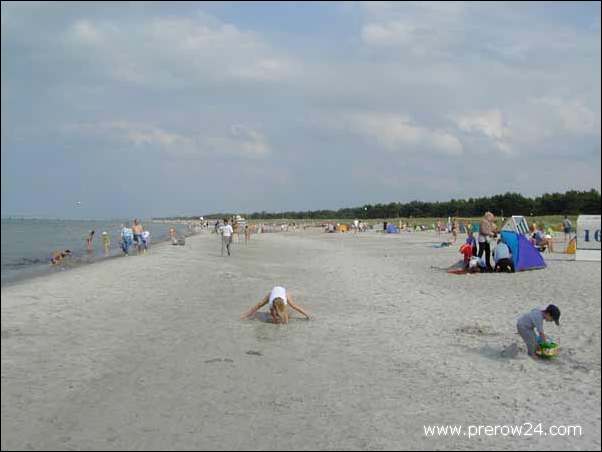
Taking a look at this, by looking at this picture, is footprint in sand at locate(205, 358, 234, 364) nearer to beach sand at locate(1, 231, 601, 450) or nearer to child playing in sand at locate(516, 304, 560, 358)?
beach sand at locate(1, 231, 601, 450)

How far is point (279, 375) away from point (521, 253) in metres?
12.2

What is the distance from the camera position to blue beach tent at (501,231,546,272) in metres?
16.4

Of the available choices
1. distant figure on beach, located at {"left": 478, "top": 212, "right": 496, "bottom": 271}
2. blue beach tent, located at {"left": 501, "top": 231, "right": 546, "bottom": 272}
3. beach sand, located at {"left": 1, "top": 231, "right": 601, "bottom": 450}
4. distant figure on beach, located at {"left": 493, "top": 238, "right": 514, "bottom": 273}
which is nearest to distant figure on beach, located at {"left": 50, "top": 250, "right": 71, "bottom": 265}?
beach sand, located at {"left": 1, "top": 231, "right": 601, "bottom": 450}

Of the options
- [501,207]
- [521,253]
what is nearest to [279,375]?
[521,253]

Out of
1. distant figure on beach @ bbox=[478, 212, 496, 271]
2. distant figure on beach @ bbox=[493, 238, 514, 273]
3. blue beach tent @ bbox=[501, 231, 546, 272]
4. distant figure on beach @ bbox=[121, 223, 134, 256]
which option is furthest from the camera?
distant figure on beach @ bbox=[121, 223, 134, 256]

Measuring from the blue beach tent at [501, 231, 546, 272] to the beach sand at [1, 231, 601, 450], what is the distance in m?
4.35

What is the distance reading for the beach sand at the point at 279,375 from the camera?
3939 millimetres

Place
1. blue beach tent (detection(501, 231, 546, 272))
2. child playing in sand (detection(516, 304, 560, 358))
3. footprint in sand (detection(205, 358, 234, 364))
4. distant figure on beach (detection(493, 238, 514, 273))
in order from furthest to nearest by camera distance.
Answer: blue beach tent (detection(501, 231, 546, 272))
distant figure on beach (detection(493, 238, 514, 273))
child playing in sand (detection(516, 304, 560, 358))
footprint in sand (detection(205, 358, 234, 364))

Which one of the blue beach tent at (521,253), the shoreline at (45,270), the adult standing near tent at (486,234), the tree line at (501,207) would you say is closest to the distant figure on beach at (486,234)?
the adult standing near tent at (486,234)

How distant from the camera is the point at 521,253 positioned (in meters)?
16.5

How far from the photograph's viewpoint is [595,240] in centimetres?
1622

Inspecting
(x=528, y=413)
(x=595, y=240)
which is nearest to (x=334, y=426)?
(x=528, y=413)

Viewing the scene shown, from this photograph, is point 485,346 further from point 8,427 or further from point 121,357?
point 8,427

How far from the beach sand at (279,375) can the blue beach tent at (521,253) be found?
4.35 meters
